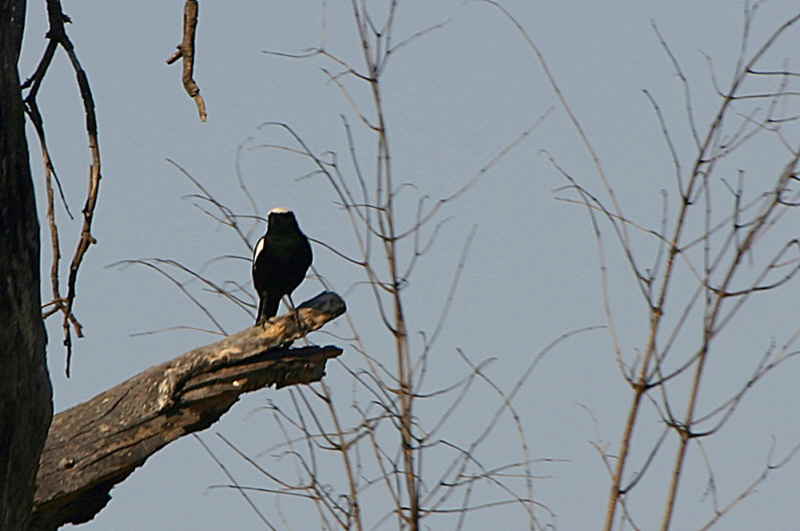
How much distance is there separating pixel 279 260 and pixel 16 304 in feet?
10.9

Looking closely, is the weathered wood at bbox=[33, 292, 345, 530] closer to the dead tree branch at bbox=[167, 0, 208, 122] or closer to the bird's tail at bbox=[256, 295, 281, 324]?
the dead tree branch at bbox=[167, 0, 208, 122]

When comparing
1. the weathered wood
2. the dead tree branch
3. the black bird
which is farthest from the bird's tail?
the dead tree branch

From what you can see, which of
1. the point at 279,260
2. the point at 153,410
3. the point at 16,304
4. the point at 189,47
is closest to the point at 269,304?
the point at 279,260

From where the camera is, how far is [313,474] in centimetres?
334

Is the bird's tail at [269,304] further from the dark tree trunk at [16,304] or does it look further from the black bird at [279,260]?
the dark tree trunk at [16,304]

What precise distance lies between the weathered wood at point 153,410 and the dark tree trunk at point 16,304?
1422mm

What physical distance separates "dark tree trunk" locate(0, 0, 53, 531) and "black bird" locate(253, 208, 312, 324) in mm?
3118

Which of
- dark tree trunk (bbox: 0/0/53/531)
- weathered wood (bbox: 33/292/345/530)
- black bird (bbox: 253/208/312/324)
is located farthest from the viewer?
black bird (bbox: 253/208/312/324)

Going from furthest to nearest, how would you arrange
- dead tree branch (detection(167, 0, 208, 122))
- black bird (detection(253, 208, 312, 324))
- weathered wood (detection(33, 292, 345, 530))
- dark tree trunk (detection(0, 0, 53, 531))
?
black bird (detection(253, 208, 312, 324))
weathered wood (detection(33, 292, 345, 530))
dead tree branch (detection(167, 0, 208, 122))
dark tree trunk (detection(0, 0, 53, 531))

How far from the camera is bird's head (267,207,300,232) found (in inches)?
216

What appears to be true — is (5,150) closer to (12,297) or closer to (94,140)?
(12,297)

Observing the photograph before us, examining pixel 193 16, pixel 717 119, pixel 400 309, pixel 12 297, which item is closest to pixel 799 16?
pixel 717 119

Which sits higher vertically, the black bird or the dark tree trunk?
the black bird

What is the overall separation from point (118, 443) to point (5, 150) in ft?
5.78
